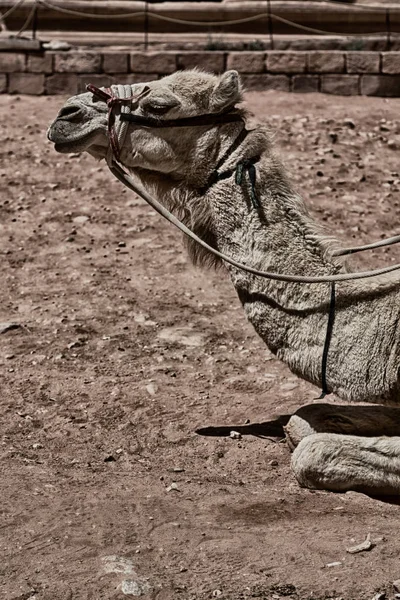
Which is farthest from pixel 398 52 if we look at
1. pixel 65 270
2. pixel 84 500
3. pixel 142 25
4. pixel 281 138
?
pixel 84 500

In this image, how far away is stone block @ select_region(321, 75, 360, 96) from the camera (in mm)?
14672

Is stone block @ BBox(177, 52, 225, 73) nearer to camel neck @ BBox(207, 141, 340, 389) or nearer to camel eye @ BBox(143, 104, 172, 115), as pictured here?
camel eye @ BBox(143, 104, 172, 115)

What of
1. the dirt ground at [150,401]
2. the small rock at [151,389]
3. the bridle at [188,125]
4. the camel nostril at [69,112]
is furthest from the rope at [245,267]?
the small rock at [151,389]

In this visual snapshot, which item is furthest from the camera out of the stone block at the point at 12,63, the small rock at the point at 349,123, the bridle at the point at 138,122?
the stone block at the point at 12,63

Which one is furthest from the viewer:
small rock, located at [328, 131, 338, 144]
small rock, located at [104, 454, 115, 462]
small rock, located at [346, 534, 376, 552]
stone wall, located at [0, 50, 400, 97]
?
stone wall, located at [0, 50, 400, 97]

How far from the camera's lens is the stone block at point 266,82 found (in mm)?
14867

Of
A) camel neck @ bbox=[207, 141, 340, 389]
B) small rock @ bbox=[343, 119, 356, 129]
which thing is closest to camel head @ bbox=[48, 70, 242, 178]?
camel neck @ bbox=[207, 141, 340, 389]

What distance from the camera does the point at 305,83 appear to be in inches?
583

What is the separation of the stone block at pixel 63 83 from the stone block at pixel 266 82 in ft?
7.23

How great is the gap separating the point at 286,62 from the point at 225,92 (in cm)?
867

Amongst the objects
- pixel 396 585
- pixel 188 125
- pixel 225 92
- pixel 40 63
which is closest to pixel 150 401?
pixel 188 125

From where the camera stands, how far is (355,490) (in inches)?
241

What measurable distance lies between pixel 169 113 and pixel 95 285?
3548mm

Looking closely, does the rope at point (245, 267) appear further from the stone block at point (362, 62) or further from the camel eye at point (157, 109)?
the stone block at point (362, 62)
